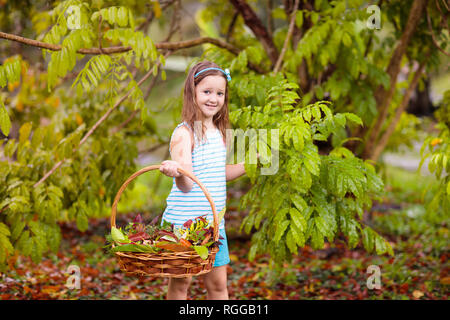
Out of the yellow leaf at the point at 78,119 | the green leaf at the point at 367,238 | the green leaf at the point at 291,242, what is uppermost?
the yellow leaf at the point at 78,119

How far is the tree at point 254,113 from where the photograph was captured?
2285 millimetres

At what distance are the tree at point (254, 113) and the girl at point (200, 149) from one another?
7.8 inches

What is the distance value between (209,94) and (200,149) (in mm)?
270

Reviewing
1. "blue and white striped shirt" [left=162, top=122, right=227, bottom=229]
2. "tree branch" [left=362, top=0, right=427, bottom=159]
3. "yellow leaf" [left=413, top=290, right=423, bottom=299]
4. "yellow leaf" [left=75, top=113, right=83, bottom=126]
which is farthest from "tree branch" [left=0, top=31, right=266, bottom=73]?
"yellow leaf" [left=413, top=290, right=423, bottom=299]

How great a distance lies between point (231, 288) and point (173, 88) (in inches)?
363

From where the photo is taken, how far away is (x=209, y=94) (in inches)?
85.0

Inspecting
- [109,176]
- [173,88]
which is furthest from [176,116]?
[173,88]

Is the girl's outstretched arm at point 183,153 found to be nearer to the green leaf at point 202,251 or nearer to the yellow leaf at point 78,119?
the green leaf at point 202,251

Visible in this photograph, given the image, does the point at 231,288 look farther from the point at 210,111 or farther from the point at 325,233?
the point at 210,111

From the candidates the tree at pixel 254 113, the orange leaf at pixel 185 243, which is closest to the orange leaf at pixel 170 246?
the orange leaf at pixel 185 243

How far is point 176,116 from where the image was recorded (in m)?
3.21

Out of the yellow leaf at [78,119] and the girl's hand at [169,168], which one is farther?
the yellow leaf at [78,119]

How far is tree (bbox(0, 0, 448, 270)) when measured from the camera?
229cm

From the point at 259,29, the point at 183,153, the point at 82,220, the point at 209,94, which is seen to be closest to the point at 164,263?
the point at 183,153
